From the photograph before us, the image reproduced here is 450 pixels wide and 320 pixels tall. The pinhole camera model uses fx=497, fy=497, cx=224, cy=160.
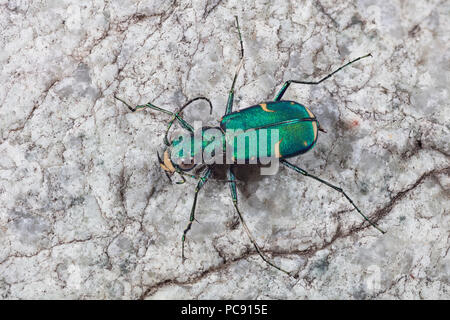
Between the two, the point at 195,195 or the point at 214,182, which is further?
the point at 214,182

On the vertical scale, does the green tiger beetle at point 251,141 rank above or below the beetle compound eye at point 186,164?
above

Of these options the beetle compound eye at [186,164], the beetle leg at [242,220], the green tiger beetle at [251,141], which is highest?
the green tiger beetle at [251,141]

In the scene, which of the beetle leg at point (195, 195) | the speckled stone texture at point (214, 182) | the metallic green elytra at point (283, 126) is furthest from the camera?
the speckled stone texture at point (214, 182)

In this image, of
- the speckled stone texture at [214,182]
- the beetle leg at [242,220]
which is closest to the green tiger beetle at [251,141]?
the beetle leg at [242,220]

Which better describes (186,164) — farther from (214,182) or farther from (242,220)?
(242,220)

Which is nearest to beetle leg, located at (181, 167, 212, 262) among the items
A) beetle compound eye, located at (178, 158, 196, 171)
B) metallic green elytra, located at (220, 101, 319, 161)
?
beetle compound eye, located at (178, 158, 196, 171)

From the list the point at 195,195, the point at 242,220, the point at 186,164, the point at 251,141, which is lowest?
the point at 242,220

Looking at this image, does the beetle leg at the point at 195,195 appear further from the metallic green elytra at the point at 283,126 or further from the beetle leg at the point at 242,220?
the metallic green elytra at the point at 283,126

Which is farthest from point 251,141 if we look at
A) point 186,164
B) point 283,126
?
point 186,164
